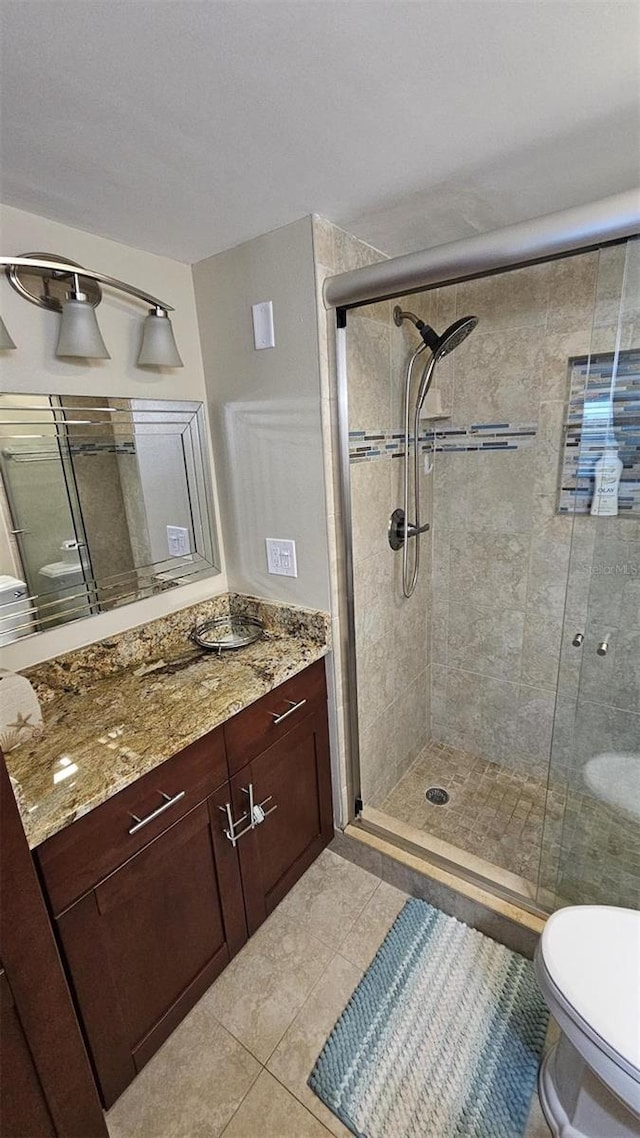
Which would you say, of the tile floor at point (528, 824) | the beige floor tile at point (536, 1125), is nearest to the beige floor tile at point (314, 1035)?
the beige floor tile at point (536, 1125)

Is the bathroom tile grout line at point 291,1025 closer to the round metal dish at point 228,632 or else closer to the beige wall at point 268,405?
the round metal dish at point 228,632

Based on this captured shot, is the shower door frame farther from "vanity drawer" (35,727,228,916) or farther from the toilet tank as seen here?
the toilet tank

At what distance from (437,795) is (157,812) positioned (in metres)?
1.39

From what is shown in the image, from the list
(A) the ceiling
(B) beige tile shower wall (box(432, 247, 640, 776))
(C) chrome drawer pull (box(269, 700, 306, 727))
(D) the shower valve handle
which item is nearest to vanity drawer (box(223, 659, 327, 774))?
(C) chrome drawer pull (box(269, 700, 306, 727))

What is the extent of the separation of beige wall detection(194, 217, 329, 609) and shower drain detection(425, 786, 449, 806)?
1095 millimetres

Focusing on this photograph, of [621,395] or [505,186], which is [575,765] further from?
[505,186]

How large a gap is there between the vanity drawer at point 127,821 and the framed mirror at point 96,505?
564 mm

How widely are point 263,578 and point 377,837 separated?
3.45 ft

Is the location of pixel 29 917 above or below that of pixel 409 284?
below

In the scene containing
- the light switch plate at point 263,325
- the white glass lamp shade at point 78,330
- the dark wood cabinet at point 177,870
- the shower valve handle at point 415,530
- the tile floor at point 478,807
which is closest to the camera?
the dark wood cabinet at point 177,870

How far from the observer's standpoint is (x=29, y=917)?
2.63ft

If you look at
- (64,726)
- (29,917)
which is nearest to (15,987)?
(29,917)

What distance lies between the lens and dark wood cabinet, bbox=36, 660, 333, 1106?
976 millimetres

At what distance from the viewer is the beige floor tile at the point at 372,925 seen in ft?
4.75
